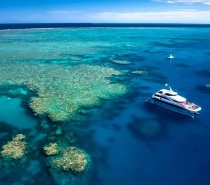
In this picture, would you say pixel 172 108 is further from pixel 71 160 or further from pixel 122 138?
pixel 71 160

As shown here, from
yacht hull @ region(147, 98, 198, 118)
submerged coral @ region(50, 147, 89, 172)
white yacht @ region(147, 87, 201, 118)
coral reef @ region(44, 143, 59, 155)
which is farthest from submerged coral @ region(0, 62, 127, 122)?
submerged coral @ region(50, 147, 89, 172)

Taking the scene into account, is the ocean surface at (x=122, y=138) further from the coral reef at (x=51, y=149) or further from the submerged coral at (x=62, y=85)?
the submerged coral at (x=62, y=85)

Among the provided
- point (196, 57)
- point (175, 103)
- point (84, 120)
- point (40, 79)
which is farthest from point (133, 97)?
point (196, 57)

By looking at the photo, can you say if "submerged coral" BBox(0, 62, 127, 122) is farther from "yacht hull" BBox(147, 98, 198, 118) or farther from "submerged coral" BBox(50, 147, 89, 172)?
"submerged coral" BBox(50, 147, 89, 172)

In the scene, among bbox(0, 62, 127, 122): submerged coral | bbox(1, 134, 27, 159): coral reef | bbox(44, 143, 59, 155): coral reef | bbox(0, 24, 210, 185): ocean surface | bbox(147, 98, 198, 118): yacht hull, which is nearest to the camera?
bbox(0, 24, 210, 185): ocean surface

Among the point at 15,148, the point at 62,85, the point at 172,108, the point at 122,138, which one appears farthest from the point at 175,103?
the point at 15,148

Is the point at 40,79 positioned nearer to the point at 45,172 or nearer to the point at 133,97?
the point at 133,97

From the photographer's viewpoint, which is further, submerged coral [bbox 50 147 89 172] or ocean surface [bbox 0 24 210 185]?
submerged coral [bbox 50 147 89 172]
